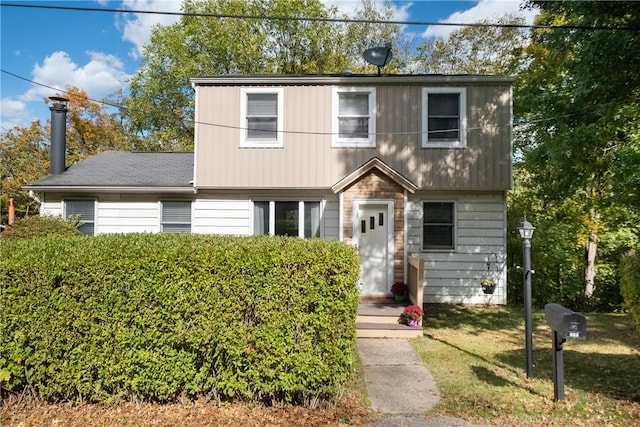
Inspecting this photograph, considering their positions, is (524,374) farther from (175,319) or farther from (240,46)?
(240,46)

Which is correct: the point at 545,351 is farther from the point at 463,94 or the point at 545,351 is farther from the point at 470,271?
the point at 463,94

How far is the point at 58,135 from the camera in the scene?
10266 millimetres

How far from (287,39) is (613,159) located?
57.5ft

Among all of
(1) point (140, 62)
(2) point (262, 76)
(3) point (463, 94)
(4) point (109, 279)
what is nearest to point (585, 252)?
(3) point (463, 94)

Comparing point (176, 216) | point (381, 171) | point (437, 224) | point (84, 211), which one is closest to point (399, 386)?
point (381, 171)

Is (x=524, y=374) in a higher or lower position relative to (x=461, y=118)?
lower

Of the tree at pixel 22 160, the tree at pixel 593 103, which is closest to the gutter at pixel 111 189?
the tree at pixel 593 103

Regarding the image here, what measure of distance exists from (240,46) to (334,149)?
44.9 ft

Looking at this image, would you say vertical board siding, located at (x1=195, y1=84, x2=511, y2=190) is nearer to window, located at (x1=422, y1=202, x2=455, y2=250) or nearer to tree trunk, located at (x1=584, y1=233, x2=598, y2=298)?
window, located at (x1=422, y1=202, x2=455, y2=250)

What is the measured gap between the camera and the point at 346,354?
144 inches

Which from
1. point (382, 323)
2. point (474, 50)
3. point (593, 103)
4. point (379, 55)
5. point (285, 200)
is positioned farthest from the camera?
point (474, 50)

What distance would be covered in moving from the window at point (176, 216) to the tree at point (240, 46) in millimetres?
12403

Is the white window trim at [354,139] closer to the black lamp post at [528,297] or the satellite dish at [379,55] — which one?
the satellite dish at [379,55]

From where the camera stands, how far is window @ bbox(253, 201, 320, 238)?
9031mm
